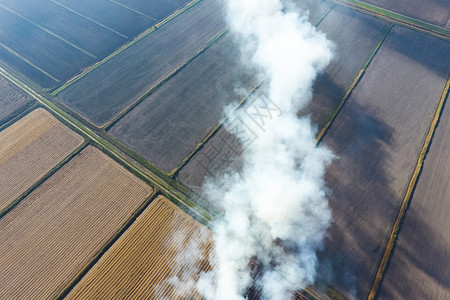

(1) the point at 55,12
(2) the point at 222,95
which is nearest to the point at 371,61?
(2) the point at 222,95

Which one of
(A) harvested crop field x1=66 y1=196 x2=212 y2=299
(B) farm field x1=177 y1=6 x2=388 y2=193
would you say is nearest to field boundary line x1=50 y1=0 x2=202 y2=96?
(B) farm field x1=177 y1=6 x2=388 y2=193

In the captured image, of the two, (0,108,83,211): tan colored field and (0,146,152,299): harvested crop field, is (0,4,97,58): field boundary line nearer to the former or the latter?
(0,108,83,211): tan colored field

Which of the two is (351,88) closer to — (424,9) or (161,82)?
(424,9)

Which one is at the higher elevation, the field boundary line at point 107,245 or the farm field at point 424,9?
the farm field at point 424,9

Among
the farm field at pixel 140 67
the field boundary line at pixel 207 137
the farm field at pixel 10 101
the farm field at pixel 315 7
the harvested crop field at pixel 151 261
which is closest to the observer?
the harvested crop field at pixel 151 261

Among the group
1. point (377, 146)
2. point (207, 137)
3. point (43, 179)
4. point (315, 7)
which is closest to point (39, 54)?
point (43, 179)

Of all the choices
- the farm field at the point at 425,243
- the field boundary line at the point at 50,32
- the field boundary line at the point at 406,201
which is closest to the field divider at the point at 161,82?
the field boundary line at the point at 50,32

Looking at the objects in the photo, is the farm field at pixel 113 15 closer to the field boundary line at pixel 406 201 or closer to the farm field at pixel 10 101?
the farm field at pixel 10 101
